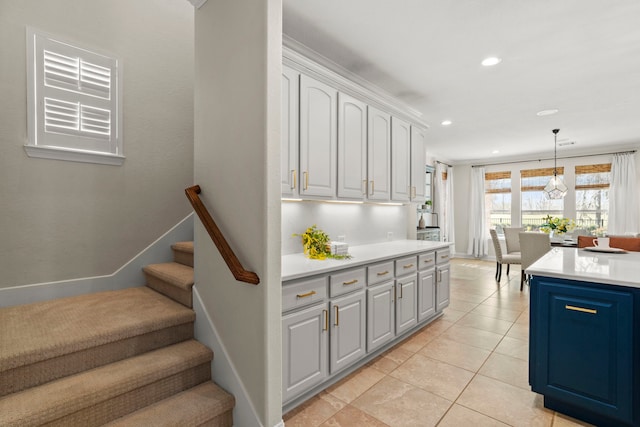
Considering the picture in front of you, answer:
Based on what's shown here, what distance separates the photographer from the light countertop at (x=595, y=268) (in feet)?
6.23

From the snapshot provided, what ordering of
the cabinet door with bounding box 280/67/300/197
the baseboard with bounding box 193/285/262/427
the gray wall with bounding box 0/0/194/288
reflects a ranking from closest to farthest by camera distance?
1. the baseboard with bounding box 193/285/262/427
2. the gray wall with bounding box 0/0/194/288
3. the cabinet door with bounding box 280/67/300/197

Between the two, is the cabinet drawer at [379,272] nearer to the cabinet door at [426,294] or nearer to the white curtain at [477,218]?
the cabinet door at [426,294]

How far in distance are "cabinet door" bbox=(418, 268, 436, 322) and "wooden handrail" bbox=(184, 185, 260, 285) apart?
7.60ft

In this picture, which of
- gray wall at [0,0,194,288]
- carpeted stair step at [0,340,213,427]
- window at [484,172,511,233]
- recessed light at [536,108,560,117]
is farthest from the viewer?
window at [484,172,511,233]

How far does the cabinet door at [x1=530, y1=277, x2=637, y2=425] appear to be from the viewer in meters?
1.82

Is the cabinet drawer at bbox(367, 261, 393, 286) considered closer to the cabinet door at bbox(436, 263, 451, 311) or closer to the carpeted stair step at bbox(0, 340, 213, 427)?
the cabinet door at bbox(436, 263, 451, 311)

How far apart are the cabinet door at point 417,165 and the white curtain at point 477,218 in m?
5.14

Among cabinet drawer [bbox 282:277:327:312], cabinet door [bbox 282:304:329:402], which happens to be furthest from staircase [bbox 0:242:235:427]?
cabinet drawer [bbox 282:277:327:312]

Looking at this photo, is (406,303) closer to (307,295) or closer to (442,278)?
(442,278)

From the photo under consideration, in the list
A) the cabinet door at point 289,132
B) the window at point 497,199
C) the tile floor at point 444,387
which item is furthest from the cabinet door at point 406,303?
the window at point 497,199

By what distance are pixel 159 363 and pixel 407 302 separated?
2307 millimetres

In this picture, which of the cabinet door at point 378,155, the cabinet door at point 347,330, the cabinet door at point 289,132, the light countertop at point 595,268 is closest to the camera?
the light countertop at point 595,268

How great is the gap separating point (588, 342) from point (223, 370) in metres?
2.33

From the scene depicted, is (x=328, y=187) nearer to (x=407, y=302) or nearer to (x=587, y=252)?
(x=407, y=302)
